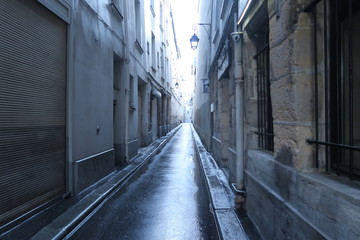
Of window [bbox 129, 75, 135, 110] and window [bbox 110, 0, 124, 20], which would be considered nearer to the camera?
window [bbox 110, 0, 124, 20]

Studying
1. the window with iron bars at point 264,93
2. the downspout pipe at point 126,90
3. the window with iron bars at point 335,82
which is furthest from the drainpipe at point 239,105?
the downspout pipe at point 126,90

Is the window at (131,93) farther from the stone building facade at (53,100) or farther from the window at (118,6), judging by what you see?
the stone building facade at (53,100)

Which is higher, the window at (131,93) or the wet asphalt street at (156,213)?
the window at (131,93)

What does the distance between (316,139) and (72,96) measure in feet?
15.6

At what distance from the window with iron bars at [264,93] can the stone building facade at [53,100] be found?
3.51 meters

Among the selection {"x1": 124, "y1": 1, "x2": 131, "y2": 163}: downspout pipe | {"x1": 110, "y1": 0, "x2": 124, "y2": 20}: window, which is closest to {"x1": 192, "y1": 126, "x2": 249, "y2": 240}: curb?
{"x1": 124, "y1": 1, "x2": 131, "y2": 163}: downspout pipe

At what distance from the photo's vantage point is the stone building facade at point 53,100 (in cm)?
435

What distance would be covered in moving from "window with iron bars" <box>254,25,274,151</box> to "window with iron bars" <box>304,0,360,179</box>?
1541 mm

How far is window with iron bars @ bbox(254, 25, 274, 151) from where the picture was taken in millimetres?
4400

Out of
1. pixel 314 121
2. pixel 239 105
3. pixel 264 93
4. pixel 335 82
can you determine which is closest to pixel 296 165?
pixel 314 121

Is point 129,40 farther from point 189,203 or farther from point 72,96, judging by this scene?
point 189,203

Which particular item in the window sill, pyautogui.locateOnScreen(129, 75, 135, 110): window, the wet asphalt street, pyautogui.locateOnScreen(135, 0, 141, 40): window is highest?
pyautogui.locateOnScreen(135, 0, 141, 40): window

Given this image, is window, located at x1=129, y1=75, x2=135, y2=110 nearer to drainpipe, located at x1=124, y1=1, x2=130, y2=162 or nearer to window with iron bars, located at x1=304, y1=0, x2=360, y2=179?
drainpipe, located at x1=124, y1=1, x2=130, y2=162

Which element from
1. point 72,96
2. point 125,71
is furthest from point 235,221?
point 125,71
